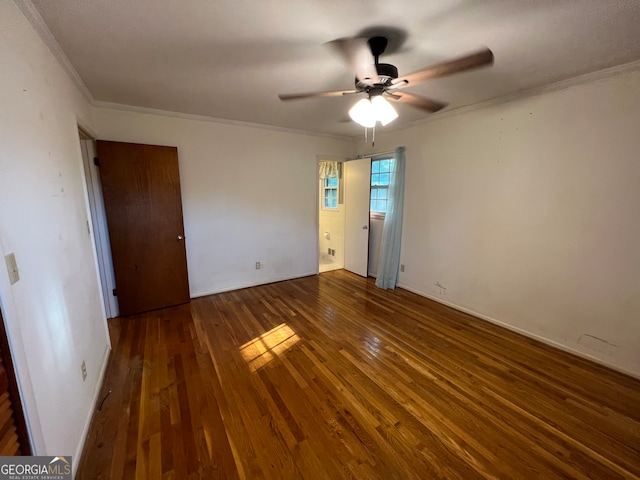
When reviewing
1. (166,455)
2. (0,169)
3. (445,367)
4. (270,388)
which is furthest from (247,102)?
(445,367)

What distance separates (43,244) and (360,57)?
1.98 m

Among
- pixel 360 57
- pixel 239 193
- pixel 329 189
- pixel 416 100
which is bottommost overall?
pixel 239 193

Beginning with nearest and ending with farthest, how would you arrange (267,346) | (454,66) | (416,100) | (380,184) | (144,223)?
(454,66), (416,100), (267,346), (144,223), (380,184)

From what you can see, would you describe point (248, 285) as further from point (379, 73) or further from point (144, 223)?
point (379, 73)

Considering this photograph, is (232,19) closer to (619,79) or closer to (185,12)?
(185,12)

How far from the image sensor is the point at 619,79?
2.01 m

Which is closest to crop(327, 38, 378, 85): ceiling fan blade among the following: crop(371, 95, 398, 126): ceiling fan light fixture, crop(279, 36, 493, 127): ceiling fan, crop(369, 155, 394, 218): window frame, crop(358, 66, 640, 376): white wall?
crop(279, 36, 493, 127): ceiling fan

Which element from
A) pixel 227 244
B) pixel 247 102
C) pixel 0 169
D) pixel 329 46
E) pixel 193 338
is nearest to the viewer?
pixel 0 169

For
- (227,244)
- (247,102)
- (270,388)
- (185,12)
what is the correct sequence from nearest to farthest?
(185,12), (270,388), (247,102), (227,244)

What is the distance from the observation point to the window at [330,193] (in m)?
5.25

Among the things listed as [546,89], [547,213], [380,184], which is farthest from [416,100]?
[380,184]

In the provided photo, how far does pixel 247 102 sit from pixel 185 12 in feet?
4.61

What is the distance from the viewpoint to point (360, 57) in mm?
1544

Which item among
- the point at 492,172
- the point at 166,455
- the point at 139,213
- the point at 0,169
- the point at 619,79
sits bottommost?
the point at 166,455
